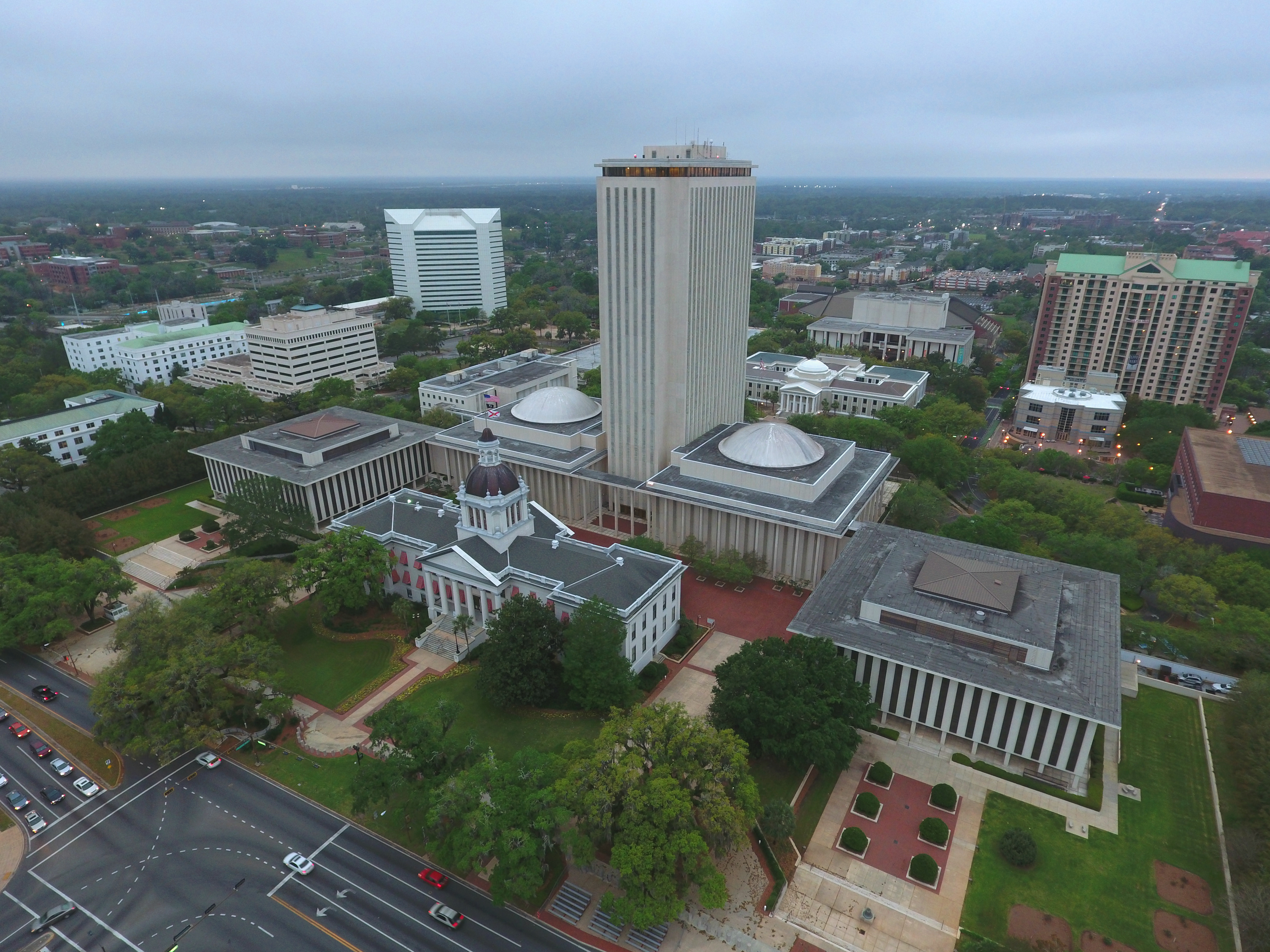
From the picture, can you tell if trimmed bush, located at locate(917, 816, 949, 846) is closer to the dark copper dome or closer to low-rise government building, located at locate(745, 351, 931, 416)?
the dark copper dome

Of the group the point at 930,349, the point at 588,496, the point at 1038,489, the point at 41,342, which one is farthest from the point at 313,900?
the point at 41,342

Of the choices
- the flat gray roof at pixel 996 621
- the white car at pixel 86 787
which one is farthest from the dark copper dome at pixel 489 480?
the white car at pixel 86 787

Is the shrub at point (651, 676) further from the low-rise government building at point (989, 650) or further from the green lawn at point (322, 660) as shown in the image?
the green lawn at point (322, 660)

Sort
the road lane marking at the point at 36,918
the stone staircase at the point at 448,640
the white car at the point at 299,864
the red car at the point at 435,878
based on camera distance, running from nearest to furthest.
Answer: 1. the road lane marking at the point at 36,918
2. the red car at the point at 435,878
3. the white car at the point at 299,864
4. the stone staircase at the point at 448,640

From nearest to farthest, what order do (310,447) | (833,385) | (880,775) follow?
(880,775) < (310,447) < (833,385)

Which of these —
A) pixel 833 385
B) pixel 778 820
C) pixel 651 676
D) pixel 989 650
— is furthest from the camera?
pixel 833 385

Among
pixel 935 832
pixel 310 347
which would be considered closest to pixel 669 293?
pixel 935 832

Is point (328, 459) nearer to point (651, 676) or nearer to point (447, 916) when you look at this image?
Result: point (651, 676)

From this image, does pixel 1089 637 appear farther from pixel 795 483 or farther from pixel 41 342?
pixel 41 342
